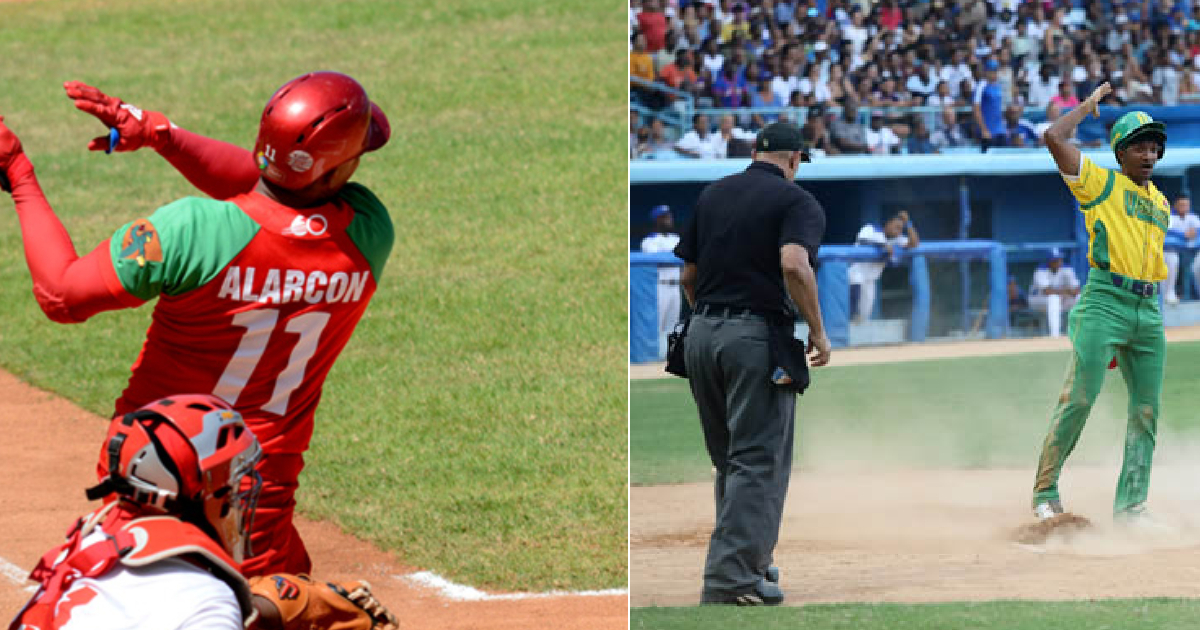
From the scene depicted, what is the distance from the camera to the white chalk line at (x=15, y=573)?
6.57 metres

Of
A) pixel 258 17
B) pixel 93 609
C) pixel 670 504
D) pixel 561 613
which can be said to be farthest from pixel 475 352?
pixel 258 17

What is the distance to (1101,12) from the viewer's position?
46.2 feet

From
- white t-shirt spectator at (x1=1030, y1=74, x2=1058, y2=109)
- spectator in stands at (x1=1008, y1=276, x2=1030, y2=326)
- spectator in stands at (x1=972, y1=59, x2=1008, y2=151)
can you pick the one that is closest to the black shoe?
spectator in stands at (x1=1008, y1=276, x2=1030, y2=326)

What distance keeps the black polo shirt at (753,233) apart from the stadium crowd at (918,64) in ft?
16.1

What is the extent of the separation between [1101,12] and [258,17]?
43.7ft

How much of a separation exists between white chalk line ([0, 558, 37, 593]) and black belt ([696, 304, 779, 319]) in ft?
10.0

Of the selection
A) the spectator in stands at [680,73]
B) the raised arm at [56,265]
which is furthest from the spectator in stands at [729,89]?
the raised arm at [56,265]

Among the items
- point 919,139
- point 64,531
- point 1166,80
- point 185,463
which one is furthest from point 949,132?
point 185,463

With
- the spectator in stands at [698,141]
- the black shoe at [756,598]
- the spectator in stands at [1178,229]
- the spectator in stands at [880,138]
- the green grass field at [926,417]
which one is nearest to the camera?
the black shoe at [756,598]

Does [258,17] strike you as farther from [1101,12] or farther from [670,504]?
[670,504]

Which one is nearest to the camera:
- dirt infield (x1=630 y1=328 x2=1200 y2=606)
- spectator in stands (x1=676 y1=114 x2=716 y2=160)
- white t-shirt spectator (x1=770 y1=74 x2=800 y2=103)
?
dirt infield (x1=630 y1=328 x2=1200 y2=606)

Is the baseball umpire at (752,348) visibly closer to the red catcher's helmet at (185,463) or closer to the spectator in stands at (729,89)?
the red catcher's helmet at (185,463)

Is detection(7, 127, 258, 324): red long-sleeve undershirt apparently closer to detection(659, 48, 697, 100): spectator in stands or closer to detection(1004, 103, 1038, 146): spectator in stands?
detection(659, 48, 697, 100): spectator in stands

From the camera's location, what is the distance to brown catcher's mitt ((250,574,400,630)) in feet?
9.61
